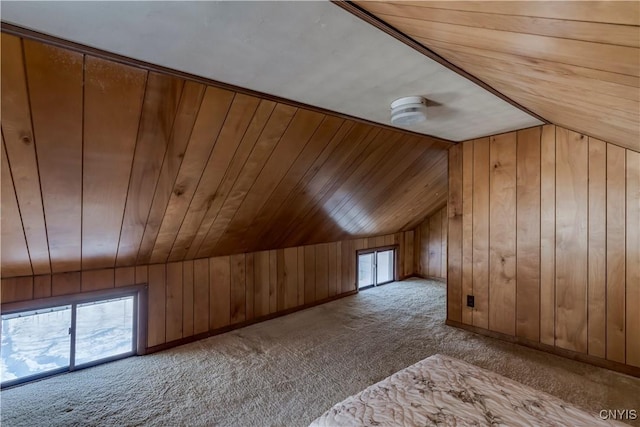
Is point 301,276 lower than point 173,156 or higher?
lower

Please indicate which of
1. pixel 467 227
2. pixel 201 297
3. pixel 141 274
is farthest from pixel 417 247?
pixel 141 274

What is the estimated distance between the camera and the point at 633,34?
0.70 meters

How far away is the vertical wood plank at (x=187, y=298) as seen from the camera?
299 cm

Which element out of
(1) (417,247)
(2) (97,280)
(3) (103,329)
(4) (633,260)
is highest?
(4) (633,260)

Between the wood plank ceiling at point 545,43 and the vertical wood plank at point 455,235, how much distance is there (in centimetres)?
167

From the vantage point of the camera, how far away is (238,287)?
134 inches

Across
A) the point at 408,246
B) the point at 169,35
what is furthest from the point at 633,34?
the point at 408,246

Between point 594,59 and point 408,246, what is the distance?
16.6ft

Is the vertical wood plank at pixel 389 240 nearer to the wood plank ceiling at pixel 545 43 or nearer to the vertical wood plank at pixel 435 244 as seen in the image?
the vertical wood plank at pixel 435 244

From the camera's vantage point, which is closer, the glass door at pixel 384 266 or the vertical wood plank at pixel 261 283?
the vertical wood plank at pixel 261 283

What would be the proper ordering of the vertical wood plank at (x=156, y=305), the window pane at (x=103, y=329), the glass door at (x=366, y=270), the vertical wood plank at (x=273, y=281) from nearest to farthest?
the window pane at (x=103, y=329), the vertical wood plank at (x=156, y=305), the vertical wood plank at (x=273, y=281), the glass door at (x=366, y=270)

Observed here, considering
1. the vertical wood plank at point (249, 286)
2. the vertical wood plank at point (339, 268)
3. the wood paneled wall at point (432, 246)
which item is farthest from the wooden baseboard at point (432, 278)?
the vertical wood plank at point (249, 286)

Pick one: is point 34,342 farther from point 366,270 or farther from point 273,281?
point 366,270

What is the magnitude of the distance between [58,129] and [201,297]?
2.05 metres
